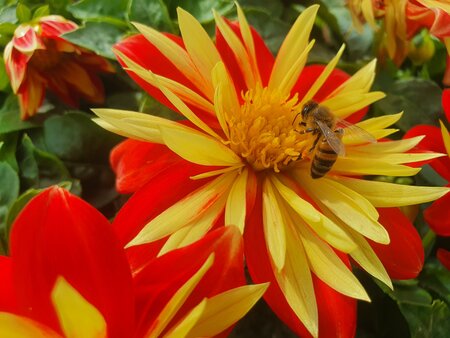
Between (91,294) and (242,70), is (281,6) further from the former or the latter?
(91,294)

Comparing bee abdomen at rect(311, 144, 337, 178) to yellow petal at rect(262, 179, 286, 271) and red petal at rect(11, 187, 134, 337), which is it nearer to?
yellow petal at rect(262, 179, 286, 271)

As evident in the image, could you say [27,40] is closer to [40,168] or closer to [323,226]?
[40,168]

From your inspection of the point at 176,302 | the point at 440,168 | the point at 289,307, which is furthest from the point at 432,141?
the point at 176,302

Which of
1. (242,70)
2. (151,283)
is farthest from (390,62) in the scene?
(151,283)

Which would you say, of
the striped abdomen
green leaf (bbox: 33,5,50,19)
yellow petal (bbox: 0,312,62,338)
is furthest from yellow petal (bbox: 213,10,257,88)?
yellow petal (bbox: 0,312,62,338)

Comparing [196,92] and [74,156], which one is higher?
[196,92]

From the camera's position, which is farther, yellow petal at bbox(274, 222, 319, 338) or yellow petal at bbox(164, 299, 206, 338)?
yellow petal at bbox(274, 222, 319, 338)

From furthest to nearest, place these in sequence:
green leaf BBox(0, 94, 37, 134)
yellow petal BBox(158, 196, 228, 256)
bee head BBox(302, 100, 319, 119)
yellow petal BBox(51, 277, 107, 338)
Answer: green leaf BBox(0, 94, 37, 134) < bee head BBox(302, 100, 319, 119) < yellow petal BBox(158, 196, 228, 256) < yellow petal BBox(51, 277, 107, 338)
